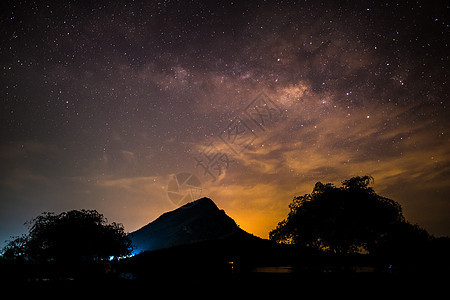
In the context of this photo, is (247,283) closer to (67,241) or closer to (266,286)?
(266,286)

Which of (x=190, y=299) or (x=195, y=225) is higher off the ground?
(x=195, y=225)

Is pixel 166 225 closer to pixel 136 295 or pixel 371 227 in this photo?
pixel 371 227

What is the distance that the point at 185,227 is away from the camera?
118 m

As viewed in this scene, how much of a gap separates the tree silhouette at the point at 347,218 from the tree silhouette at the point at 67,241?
29358 millimetres

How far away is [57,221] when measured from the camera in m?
34.8

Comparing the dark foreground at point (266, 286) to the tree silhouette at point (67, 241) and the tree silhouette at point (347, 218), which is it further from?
the tree silhouette at point (67, 241)

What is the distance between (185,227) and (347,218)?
349 feet

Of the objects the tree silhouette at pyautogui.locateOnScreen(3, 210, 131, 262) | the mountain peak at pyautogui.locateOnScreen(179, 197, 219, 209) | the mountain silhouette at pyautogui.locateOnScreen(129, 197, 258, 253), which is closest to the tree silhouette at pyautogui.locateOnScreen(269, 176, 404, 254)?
the tree silhouette at pyautogui.locateOnScreen(3, 210, 131, 262)

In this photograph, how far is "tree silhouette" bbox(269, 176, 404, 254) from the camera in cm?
2217

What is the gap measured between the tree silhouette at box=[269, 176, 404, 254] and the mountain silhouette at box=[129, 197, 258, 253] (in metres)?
84.8

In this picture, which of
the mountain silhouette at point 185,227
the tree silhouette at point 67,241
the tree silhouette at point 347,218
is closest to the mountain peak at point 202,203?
the mountain silhouette at point 185,227

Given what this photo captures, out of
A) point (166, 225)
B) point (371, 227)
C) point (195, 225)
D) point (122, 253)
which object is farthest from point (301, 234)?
point (166, 225)

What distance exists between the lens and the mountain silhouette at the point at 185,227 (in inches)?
4343

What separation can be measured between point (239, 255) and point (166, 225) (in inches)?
5099
